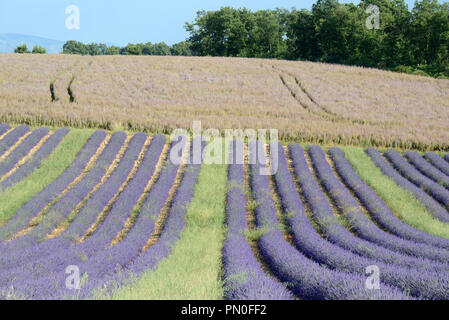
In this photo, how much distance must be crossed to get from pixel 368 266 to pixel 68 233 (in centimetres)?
685

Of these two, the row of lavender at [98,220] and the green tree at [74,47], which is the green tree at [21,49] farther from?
the row of lavender at [98,220]

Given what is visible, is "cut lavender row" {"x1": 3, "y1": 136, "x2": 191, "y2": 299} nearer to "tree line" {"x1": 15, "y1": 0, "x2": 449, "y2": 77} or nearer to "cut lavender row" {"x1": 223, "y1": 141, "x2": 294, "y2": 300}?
"cut lavender row" {"x1": 223, "y1": 141, "x2": 294, "y2": 300}

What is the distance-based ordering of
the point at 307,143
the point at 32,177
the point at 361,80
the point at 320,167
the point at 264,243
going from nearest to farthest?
1. the point at 264,243
2. the point at 32,177
3. the point at 320,167
4. the point at 307,143
5. the point at 361,80

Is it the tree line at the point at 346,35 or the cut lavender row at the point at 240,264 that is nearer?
the cut lavender row at the point at 240,264

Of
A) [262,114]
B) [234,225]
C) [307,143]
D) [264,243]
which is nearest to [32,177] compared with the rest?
[234,225]

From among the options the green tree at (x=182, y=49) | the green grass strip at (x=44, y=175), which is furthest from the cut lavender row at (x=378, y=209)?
the green tree at (x=182, y=49)

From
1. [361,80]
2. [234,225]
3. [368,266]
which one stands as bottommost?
[234,225]

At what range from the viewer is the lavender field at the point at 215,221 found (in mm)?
5867

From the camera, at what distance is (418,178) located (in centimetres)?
1529

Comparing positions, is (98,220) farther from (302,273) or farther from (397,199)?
(397,199)

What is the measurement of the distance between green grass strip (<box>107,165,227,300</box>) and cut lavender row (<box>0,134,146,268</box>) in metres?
2.57

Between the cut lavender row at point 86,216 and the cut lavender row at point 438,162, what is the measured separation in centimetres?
1289

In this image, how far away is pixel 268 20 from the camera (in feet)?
209

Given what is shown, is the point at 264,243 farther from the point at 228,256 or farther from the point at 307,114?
the point at 307,114
